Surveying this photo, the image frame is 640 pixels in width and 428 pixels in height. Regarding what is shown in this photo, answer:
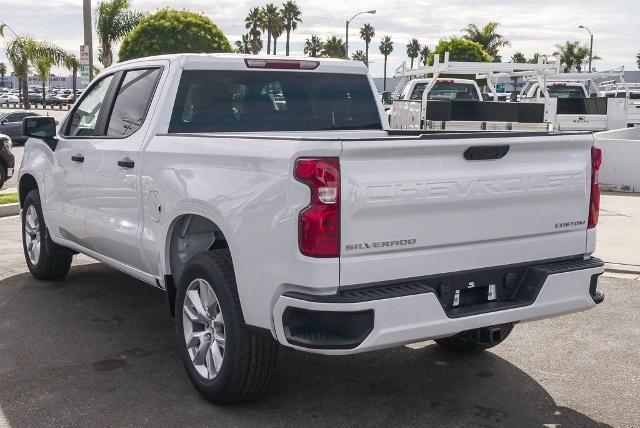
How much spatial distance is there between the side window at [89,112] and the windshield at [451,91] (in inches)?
585

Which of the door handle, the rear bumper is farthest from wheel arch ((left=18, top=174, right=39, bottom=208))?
the rear bumper

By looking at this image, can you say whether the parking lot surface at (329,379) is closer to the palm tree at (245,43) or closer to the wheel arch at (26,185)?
the wheel arch at (26,185)

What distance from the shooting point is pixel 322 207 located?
12.2 ft

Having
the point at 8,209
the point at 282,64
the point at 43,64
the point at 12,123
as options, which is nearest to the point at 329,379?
the point at 282,64

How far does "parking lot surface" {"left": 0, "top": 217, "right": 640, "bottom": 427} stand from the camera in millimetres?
4426

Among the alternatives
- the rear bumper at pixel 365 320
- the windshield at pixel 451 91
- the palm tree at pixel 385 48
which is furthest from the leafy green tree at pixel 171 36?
the palm tree at pixel 385 48

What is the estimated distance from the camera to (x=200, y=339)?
4.66 meters

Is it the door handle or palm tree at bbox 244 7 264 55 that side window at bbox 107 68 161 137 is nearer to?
the door handle

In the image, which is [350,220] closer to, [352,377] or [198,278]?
[198,278]

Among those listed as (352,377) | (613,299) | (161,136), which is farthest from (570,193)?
(613,299)

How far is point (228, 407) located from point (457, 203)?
169 cm

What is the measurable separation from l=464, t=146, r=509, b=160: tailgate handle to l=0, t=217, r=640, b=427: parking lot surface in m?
1.41

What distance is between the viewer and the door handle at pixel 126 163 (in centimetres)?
526

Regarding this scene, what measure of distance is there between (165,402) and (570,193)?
100 inches
